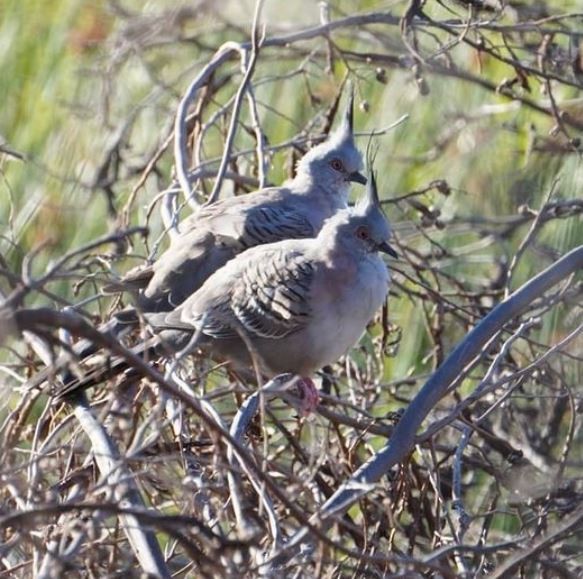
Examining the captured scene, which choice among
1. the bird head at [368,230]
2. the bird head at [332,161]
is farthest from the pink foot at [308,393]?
the bird head at [332,161]

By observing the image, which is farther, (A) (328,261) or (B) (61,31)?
(B) (61,31)

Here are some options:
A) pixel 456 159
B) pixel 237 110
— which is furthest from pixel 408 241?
pixel 237 110

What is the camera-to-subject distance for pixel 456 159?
5.23 metres

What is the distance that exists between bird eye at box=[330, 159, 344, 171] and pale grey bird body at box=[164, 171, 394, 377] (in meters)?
0.64

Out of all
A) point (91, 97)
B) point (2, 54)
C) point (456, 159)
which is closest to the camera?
point (456, 159)

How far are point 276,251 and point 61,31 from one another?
13.1 ft

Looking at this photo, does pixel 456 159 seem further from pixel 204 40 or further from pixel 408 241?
pixel 204 40

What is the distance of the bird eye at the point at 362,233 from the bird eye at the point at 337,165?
723 mm

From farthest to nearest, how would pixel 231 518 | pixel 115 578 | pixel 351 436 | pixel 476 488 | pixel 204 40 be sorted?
pixel 204 40 < pixel 476 488 < pixel 351 436 < pixel 231 518 < pixel 115 578

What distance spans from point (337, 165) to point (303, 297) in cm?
82

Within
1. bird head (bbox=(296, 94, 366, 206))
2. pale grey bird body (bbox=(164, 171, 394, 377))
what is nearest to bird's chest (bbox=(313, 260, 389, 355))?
pale grey bird body (bbox=(164, 171, 394, 377))

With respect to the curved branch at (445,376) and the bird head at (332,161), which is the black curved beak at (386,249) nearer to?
the bird head at (332,161)

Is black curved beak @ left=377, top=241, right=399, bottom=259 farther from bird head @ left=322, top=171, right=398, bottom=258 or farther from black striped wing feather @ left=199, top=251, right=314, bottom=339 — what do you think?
black striped wing feather @ left=199, top=251, right=314, bottom=339

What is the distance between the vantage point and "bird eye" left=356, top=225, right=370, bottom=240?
3.35 meters
